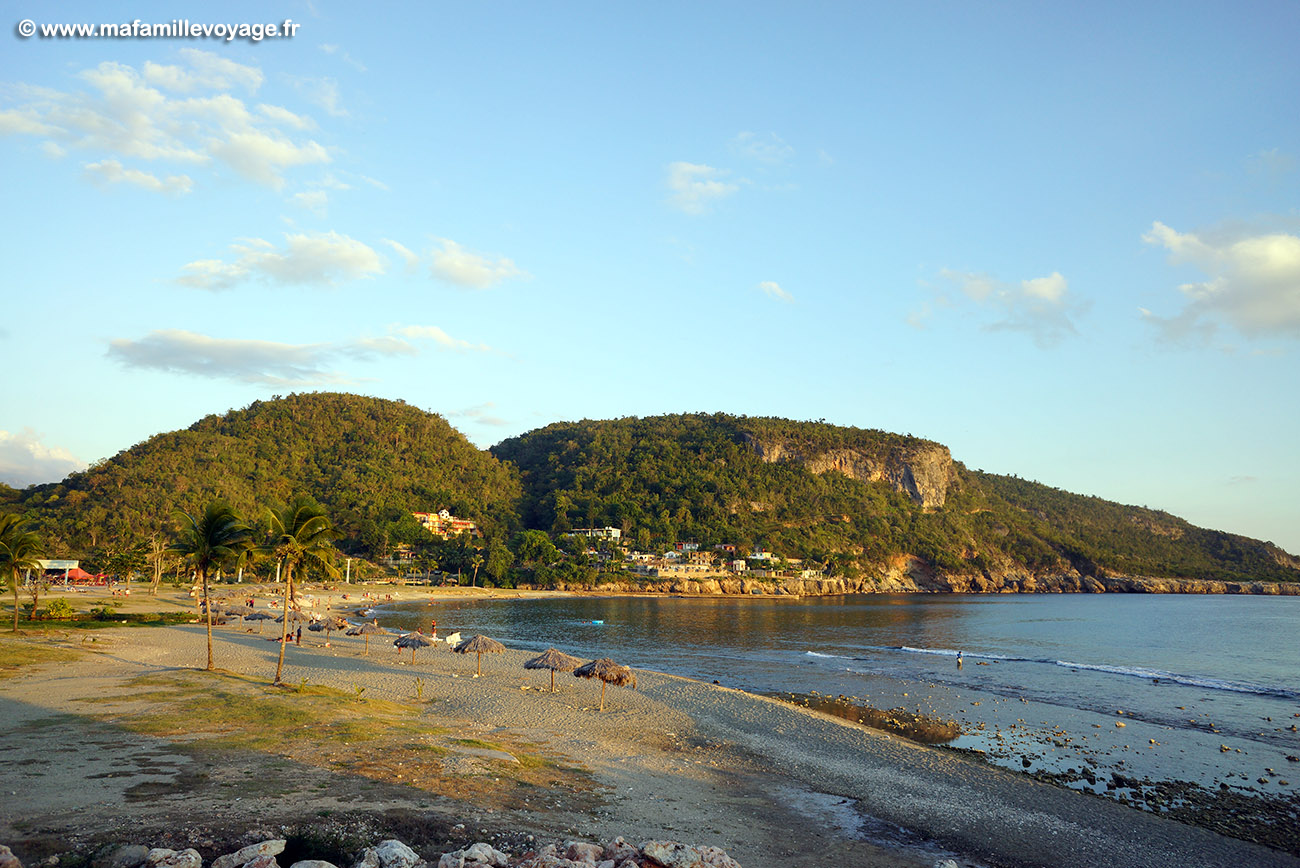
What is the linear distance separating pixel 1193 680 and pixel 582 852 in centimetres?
4768

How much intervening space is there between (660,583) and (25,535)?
4492 inches

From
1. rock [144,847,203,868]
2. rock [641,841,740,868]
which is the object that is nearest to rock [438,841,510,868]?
rock [641,841,740,868]

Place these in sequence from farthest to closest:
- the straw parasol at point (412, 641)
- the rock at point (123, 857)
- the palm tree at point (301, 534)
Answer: the straw parasol at point (412, 641)
the palm tree at point (301, 534)
the rock at point (123, 857)

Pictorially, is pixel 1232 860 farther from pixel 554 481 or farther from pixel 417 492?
pixel 554 481

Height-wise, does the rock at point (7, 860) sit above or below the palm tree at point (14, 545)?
below

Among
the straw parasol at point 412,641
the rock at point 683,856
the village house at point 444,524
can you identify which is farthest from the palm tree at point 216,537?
the village house at point 444,524

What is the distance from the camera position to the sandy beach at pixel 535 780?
12.0 metres

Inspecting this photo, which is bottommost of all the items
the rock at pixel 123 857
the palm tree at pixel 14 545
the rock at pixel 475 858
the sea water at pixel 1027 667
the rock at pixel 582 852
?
the sea water at pixel 1027 667

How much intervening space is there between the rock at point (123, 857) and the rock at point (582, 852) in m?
5.74

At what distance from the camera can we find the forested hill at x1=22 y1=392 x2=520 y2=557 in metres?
103

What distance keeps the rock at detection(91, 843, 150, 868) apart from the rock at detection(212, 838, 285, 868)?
3.07 feet

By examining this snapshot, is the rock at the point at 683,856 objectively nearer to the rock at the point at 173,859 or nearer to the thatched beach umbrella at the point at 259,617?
the rock at the point at 173,859

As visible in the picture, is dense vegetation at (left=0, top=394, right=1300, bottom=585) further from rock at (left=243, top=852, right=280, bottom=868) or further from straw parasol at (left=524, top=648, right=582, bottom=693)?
rock at (left=243, top=852, right=280, bottom=868)

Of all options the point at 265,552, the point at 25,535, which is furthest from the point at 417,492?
the point at 265,552
